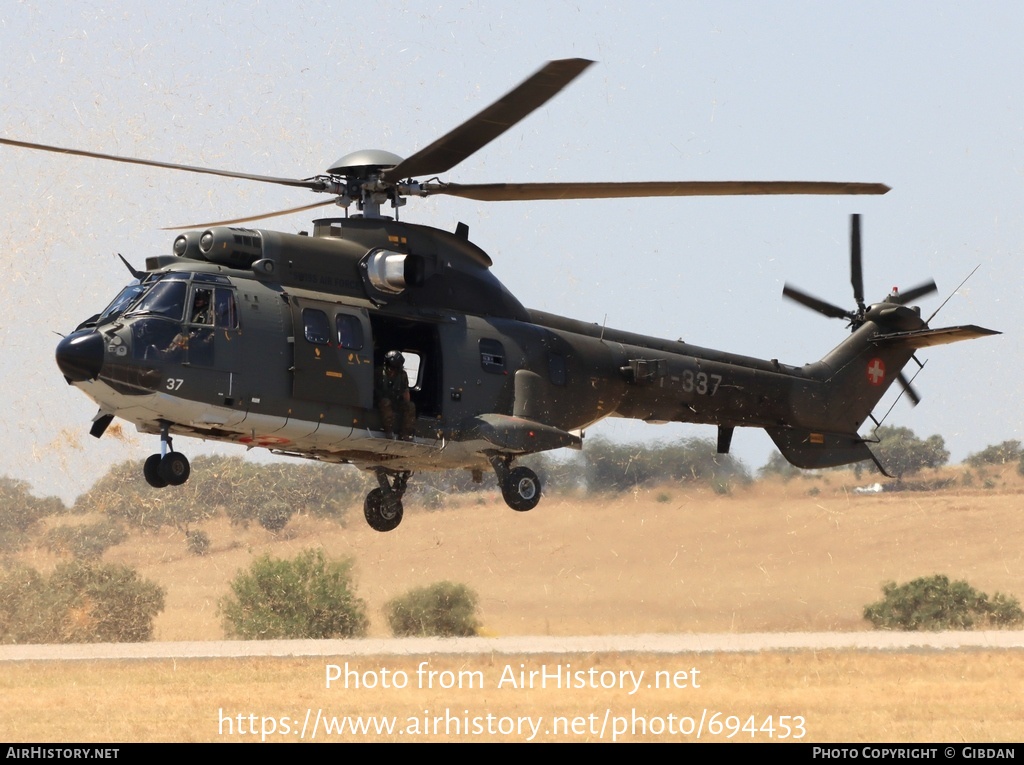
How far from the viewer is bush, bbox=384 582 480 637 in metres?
29.7

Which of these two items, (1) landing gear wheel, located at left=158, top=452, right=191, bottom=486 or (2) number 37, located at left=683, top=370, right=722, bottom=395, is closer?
(1) landing gear wheel, located at left=158, top=452, right=191, bottom=486

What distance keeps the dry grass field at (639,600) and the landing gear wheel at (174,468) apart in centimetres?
394

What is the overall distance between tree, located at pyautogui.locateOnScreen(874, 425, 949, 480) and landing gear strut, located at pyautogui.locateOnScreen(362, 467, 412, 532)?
2114cm

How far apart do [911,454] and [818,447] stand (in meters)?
19.5

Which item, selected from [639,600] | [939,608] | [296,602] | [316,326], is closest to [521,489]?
[316,326]

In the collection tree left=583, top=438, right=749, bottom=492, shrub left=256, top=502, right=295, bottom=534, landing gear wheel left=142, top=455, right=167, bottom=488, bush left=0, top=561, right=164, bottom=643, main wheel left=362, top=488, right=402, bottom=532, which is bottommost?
bush left=0, top=561, right=164, bottom=643

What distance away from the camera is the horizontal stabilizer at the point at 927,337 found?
21703 millimetres

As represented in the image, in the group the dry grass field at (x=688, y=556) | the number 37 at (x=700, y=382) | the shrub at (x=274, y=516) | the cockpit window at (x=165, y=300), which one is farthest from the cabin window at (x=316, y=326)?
the shrub at (x=274, y=516)

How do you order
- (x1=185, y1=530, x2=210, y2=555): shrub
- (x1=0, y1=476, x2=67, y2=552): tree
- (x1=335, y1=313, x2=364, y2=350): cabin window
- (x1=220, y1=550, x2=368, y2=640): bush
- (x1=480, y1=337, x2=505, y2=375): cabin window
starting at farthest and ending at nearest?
(x1=0, y1=476, x2=67, y2=552): tree
(x1=185, y1=530, x2=210, y2=555): shrub
(x1=220, y1=550, x2=368, y2=640): bush
(x1=480, y1=337, x2=505, y2=375): cabin window
(x1=335, y1=313, x2=364, y2=350): cabin window

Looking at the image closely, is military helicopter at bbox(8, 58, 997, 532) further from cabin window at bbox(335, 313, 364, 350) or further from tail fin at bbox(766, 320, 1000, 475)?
tail fin at bbox(766, 320, 1000, 475)

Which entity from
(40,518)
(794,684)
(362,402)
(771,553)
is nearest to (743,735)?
(794,684)

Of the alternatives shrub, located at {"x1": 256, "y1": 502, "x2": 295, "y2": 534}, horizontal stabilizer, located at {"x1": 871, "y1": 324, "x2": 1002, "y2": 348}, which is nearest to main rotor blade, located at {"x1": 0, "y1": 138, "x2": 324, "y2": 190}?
horizontal stabilizer, located at {"x1": 871, "y1": 324, "x2": 1002, "y2": 348}

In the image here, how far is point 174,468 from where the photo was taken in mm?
16500
